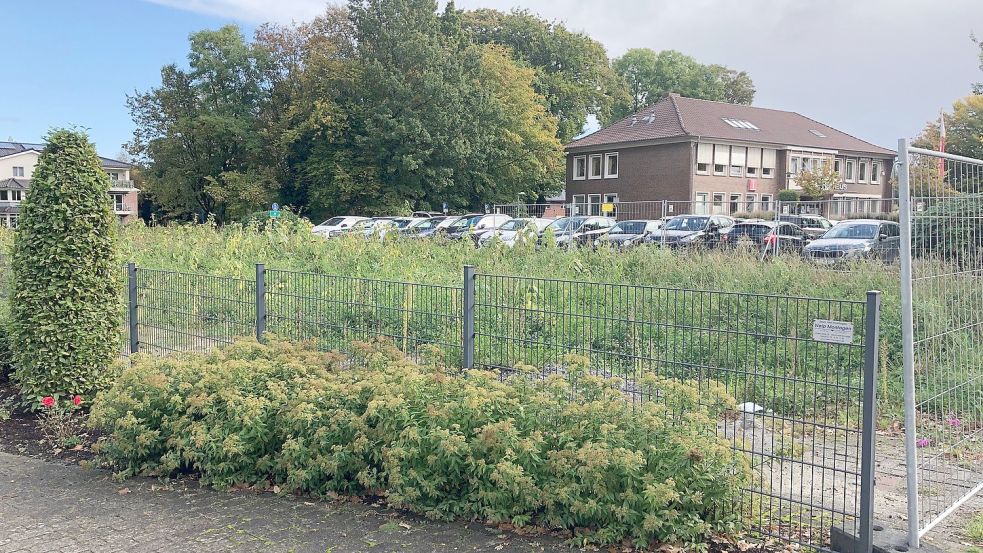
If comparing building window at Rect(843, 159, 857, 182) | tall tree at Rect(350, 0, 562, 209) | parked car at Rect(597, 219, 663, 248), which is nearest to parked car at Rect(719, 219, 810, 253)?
→ parked car at Rect(597, 219, 663, 248)

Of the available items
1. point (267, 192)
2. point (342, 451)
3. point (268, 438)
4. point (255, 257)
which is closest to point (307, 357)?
point (268, 438)

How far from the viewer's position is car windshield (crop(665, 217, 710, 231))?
22.2 meters

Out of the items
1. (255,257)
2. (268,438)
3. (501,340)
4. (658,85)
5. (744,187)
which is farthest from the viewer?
(658,85)

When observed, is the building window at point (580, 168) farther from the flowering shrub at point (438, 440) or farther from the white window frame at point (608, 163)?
the flowering shrub at point (438, 440)

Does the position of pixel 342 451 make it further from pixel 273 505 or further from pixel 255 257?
pixel 255 257

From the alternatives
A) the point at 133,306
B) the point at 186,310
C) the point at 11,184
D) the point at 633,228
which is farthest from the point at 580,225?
the point at 11,184

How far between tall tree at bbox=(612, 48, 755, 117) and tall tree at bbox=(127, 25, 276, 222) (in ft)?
113

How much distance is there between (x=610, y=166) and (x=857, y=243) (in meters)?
41.1

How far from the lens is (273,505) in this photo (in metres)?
5.14

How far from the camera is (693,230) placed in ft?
68.9

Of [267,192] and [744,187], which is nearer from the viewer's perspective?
[267,192]

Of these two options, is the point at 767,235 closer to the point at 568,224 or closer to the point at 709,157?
the point at 568,224

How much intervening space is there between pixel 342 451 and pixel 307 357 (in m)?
1.14

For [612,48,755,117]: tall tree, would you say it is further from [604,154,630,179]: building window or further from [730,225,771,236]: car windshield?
[730,225,771,236]: car windshield
